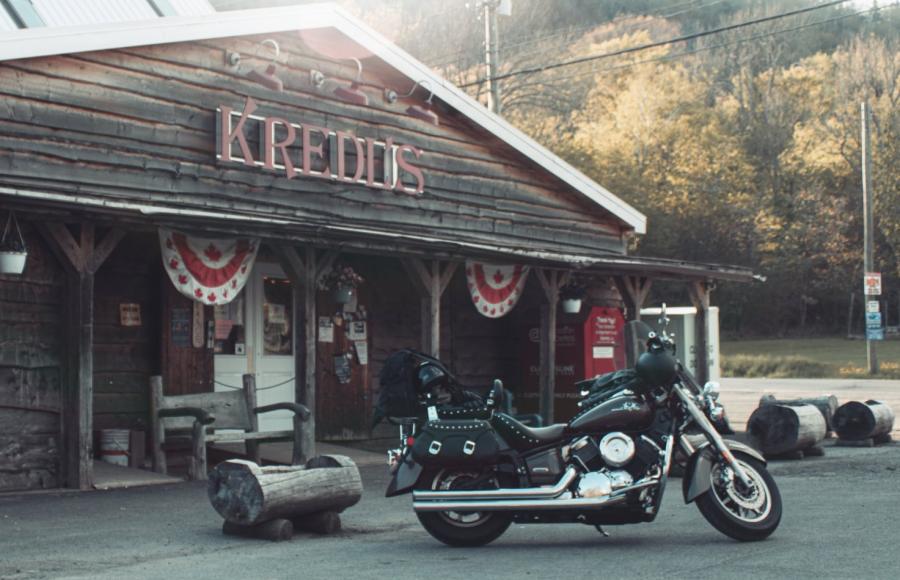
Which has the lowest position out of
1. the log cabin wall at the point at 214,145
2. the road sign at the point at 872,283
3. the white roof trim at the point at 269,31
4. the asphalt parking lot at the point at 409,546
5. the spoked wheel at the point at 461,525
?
the asphalt parking lot at the point at 409,546

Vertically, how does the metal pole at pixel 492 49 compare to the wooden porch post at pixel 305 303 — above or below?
above

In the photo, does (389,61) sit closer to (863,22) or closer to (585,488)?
(585,488)

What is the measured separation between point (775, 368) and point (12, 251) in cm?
3291

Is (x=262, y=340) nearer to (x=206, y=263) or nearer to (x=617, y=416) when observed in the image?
(x=206, y=263)

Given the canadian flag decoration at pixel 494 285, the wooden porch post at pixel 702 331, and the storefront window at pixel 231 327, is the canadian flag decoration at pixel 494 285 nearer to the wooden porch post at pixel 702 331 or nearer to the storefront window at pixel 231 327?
the storefront window at pixel 231 327

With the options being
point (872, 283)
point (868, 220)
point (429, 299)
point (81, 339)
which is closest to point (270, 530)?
point (81, 339)

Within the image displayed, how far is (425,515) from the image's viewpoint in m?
8.30

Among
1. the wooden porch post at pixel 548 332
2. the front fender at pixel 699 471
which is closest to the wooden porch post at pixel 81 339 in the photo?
the front fender at pixel 699 471

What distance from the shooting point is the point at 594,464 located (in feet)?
27.1

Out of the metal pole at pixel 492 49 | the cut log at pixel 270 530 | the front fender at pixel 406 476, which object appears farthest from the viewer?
the metal pole at pixel 492 49

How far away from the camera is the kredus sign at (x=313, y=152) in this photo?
14.7 meters

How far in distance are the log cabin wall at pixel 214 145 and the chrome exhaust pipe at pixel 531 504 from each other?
551cm

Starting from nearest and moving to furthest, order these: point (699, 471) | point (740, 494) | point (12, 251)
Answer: point (699, 471), point (740, 494), point (12, 251)

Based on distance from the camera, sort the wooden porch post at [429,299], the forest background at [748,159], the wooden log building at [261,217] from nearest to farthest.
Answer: the wooden log building at [261,217] → the wooden porch post at [429,299] → the forest background at [748,159]
